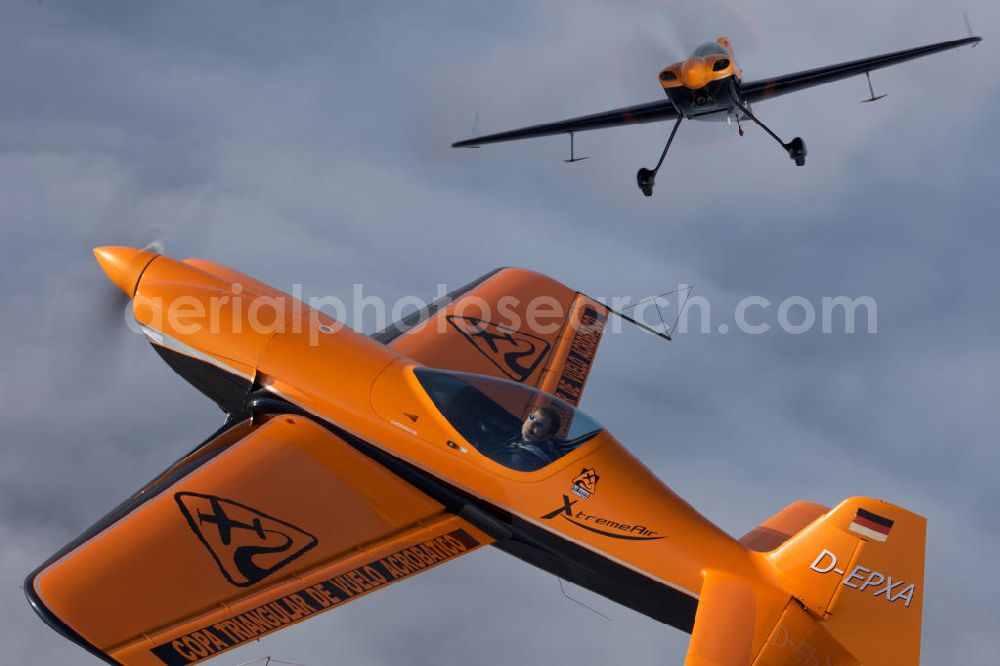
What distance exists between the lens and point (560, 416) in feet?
29.7

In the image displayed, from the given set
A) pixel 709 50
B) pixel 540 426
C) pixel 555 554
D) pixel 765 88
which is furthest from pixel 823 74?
pixel 555 554

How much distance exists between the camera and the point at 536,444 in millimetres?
8852

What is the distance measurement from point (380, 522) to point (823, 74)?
463 inches

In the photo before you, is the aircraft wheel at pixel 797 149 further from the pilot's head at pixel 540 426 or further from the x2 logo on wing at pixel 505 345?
the pilot's head at pixel 540 426

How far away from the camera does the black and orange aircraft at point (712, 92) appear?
14.7 meters

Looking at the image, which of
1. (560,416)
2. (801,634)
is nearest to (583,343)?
(560,416)

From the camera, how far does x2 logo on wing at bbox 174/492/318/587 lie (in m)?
8.25

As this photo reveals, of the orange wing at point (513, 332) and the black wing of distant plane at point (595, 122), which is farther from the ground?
the black wing of distant plane at point (595, 122)

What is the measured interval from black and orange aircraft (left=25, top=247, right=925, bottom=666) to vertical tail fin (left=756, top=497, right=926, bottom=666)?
1 cm

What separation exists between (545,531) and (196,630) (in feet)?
10.5

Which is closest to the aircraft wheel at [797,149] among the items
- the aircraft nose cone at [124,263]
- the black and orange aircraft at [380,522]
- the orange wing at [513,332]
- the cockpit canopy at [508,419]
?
the orange wing at [513,332]

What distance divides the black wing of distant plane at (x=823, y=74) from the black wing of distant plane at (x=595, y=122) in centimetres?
146

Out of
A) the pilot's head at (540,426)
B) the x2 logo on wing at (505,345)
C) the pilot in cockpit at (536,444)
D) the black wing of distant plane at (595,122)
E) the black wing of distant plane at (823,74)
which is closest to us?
the pilot in cockpit at (536,444)

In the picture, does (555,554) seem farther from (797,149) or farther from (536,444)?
(797,149)
